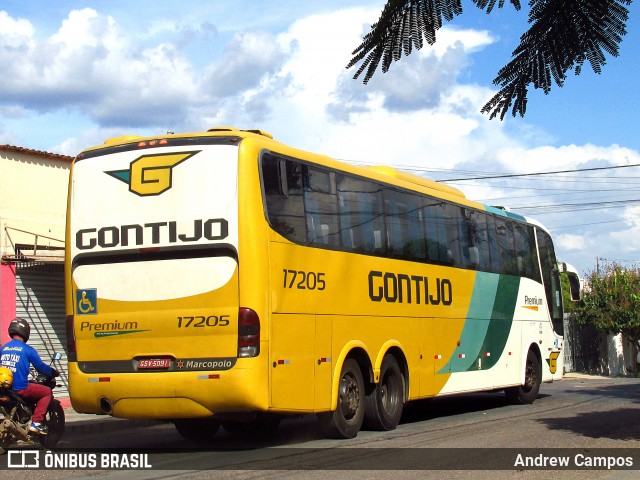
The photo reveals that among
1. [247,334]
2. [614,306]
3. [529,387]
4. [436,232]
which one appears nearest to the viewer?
[247,334]

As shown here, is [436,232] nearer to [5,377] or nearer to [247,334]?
[247,334]

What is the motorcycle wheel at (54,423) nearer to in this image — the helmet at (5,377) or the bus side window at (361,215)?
the helmet at (5,377)

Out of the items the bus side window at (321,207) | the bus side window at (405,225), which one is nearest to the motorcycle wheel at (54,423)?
the bus side window at (321,207)

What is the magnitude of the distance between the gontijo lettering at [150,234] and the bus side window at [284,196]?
66 centimetres

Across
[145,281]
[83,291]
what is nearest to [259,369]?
[145,281]

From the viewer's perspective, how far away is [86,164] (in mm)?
11555

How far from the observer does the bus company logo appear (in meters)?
10.9

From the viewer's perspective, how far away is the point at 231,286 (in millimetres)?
10344

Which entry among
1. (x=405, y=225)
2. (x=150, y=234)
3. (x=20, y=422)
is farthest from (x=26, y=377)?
(x=405, y=225)

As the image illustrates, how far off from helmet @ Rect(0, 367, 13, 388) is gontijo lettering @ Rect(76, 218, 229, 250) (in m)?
1.70

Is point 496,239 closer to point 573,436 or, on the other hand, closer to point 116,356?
point 573,436

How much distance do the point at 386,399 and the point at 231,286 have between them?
389cm

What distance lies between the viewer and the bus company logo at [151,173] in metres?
10.9

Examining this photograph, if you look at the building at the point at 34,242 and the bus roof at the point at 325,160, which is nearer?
the bus roof at the point at 325,160
